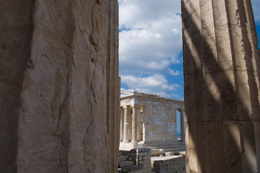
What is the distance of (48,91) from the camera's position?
1200 millimetres

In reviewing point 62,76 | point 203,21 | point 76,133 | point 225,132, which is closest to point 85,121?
point 76,133

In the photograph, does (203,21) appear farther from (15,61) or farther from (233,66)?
(15,61)

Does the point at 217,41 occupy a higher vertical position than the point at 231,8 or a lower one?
lower

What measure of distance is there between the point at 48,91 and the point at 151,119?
75.1 feet

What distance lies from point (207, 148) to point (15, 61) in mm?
3133

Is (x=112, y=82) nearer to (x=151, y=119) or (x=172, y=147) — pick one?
(x=151, y=119)

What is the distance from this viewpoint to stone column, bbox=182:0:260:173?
123 inches

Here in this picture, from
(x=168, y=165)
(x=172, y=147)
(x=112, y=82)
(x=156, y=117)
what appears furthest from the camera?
(x=156, y=117)

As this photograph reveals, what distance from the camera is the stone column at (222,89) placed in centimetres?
311

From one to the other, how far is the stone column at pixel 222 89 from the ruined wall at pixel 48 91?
2.36 metres

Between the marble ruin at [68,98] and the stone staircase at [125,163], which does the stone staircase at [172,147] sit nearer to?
the stone staircase at [125,163]

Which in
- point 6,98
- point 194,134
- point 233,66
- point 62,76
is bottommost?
point 194,134

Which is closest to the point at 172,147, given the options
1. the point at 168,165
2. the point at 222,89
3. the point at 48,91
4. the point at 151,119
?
the point at 151,119

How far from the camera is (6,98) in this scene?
1.10 metres
